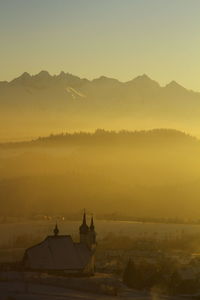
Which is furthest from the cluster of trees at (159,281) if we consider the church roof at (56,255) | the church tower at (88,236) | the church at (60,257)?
the church tower at (88,236)

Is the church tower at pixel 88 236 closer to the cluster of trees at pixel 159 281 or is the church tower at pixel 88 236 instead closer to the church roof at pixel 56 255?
the church roof at pixel 56 255

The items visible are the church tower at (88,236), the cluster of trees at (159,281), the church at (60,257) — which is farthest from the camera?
the church tower at (88,236)

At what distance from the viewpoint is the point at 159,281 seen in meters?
80.5

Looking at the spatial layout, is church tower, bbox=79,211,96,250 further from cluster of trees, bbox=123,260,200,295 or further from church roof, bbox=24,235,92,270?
cluster of trees, bbox=123,260,200,295

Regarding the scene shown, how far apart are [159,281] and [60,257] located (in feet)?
36.5

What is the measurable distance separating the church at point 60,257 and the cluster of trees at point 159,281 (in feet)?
15.3

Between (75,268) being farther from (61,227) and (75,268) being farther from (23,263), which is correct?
(61,227)

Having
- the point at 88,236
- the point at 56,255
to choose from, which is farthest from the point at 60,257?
the point at 88,236

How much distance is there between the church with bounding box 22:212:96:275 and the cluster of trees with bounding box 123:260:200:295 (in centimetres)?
466

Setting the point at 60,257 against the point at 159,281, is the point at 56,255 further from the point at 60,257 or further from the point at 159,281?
the point at 159,281

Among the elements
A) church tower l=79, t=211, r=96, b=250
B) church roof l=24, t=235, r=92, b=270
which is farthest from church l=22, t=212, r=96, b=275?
church tower l=79, t=211, r=96, b=250

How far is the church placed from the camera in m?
80.0

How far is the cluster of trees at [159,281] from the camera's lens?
78.7 m

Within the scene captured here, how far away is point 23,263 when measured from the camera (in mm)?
80750
